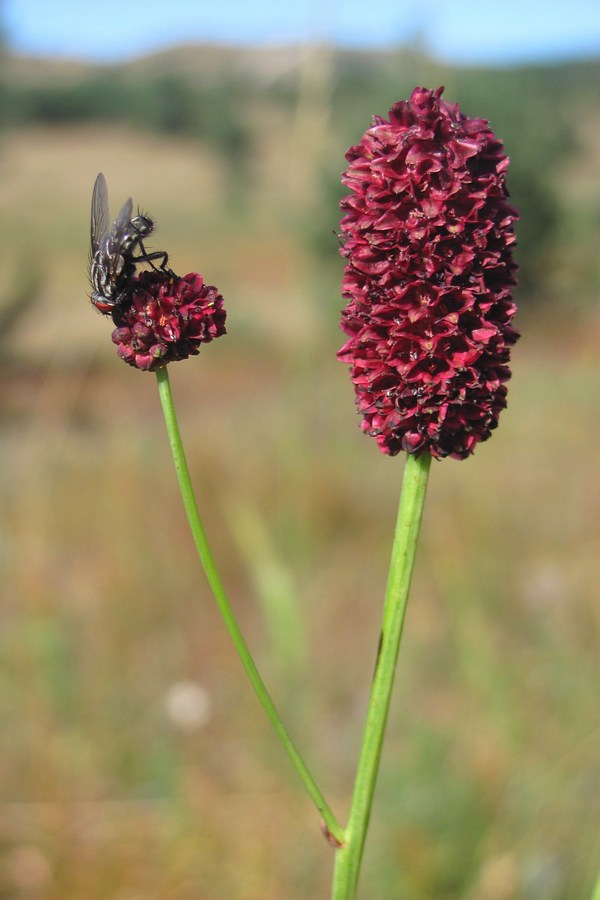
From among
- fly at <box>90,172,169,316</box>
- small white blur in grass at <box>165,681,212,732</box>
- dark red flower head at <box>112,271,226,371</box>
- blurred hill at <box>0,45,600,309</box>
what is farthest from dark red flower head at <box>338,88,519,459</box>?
small white blur in grass at <box>165,681,212,732</box>

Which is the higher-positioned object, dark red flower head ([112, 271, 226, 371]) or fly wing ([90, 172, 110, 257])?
fly wing ([90, 172, 110, 257])

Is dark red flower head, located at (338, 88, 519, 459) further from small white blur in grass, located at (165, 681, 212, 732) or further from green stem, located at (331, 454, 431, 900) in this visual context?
small white blur in grass, located at (165, 681, 212, 732)

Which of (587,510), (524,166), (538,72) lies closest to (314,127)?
(587,510)

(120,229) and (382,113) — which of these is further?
(382,113)

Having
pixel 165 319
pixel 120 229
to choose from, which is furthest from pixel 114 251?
pixel 165 319

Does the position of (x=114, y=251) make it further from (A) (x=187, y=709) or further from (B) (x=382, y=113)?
(B) (x=382, y=113)

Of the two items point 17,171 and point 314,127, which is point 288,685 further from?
point 17,171
